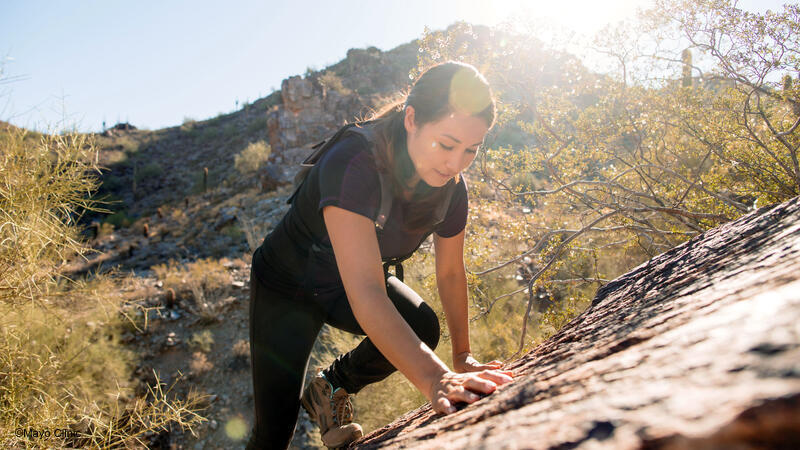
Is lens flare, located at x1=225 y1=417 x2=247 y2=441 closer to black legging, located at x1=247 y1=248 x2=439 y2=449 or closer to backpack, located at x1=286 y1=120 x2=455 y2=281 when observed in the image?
black legging, located at x1=247 y1=248 x2=439 y2=449

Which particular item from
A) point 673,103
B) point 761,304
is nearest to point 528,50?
point 673,103

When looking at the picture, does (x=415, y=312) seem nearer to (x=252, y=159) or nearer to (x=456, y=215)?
(x=456, y=215)

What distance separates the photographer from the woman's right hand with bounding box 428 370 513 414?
1.00 m

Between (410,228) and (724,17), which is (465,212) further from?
(724,17)

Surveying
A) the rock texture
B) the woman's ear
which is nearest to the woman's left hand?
the rock texture

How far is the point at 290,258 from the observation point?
183 cm

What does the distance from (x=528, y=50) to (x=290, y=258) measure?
165 inches

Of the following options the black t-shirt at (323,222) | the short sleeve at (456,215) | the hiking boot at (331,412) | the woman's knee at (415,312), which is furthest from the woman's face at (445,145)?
the hiking boot at (331,412)

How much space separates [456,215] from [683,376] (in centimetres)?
138

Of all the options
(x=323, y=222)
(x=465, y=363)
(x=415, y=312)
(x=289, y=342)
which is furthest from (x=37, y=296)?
(x=465, y=363)

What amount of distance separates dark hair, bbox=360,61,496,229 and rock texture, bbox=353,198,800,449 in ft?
2.58

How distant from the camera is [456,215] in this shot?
1853 mm

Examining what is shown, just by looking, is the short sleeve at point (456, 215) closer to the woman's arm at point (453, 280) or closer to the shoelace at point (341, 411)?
the woman's arm at point (453, 280)

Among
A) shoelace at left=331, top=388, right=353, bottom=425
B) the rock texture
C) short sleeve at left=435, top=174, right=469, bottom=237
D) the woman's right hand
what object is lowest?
shoelace at left=331, top=388, right=353, bottom=425
